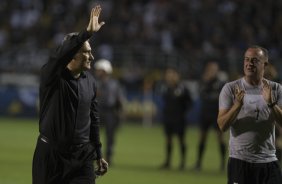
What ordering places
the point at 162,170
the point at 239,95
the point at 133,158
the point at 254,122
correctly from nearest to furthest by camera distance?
1. the point at 239,95
2. the point at 254,122
3. the point at 162,170
4. the point at 133,158

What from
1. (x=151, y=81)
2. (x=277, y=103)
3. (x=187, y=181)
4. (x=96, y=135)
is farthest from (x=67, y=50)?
(x=151, y=81)

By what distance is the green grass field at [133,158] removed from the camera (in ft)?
50.0

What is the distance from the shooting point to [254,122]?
27.7 ft

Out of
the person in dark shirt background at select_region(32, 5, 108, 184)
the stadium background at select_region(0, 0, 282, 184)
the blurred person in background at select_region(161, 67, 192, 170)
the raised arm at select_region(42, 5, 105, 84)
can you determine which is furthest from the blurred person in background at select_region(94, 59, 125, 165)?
the raised arm at select_region(42, 5, 105, 84)

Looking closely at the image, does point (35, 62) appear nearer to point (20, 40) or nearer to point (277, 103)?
point (20, 40)

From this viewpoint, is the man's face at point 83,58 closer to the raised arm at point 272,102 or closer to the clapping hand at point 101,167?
the clapping hand at point 101,167

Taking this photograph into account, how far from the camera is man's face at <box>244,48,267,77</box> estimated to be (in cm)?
829

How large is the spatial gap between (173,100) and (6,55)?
14.9 meters

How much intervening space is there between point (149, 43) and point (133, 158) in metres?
12.0

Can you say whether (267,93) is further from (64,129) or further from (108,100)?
(108,100)

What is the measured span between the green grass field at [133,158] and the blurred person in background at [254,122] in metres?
6.32

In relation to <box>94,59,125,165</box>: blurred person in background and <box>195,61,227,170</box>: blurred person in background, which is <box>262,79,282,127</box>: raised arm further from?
<box>94,59,125,165</box>: blurred person in background

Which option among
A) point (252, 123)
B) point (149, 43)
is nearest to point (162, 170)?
point (252, 123)

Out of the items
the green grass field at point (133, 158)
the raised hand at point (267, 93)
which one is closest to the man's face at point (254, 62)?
the raised hand at point (267, 93)
